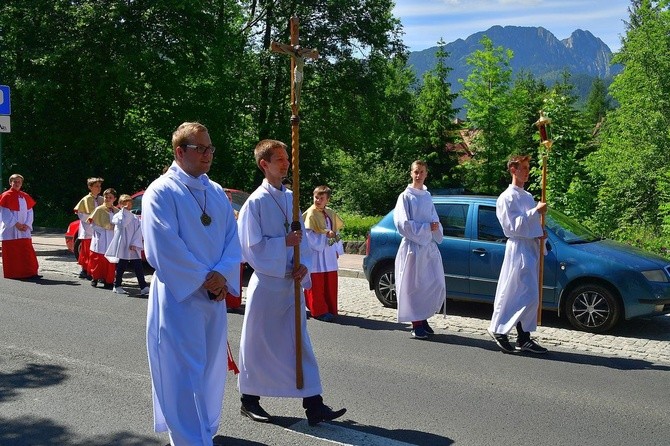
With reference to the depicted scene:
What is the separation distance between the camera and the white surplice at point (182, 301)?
167 inches

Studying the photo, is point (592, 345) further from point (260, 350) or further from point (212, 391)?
point (212, 391)

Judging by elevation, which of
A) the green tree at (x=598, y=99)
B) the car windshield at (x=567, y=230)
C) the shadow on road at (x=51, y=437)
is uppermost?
the green tree at (x=598, y=99)

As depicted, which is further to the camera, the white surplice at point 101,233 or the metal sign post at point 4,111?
the metal sign post at point 4,111

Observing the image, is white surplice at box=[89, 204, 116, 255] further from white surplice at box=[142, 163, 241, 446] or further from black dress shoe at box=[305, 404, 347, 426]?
white surplice at box=[142, 163, 241, 446]

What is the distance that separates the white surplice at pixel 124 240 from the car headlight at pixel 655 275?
7584 millimetres

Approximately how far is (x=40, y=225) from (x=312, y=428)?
21.8 meters

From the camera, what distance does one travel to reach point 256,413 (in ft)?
17.6

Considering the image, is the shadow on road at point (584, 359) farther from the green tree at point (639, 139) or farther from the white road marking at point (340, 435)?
the green tree at point (639, 139)

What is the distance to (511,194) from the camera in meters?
7.61

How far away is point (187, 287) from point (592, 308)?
19.4ft

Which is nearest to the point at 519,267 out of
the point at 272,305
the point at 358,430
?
the point at 358,430

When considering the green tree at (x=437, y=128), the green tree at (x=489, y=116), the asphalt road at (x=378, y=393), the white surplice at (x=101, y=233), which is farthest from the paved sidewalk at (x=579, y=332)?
the green tree at (x=489, y=116)

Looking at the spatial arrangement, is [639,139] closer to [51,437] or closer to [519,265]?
[519,265]

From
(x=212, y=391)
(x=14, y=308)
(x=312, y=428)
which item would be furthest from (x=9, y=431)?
(x=14, y=308)
